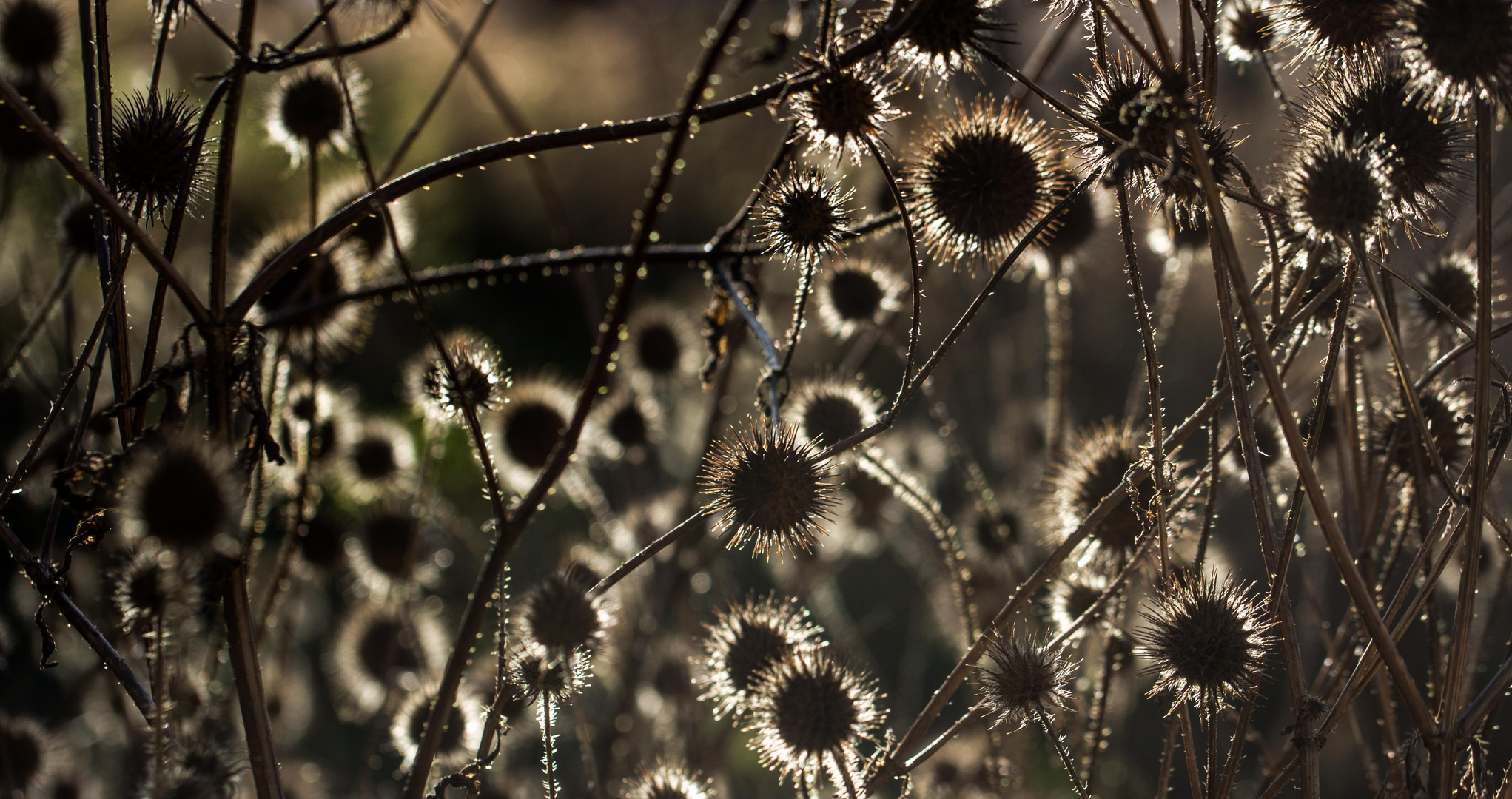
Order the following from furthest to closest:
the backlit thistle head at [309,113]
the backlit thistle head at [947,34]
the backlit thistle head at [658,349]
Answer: the backlit thistle head at [658,349]
the backlit thistle head at [309,113]
the backlit thistle head at [947,34]

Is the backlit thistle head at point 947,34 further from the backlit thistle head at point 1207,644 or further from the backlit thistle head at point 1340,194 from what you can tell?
the backlit thistle head at point 1207,644

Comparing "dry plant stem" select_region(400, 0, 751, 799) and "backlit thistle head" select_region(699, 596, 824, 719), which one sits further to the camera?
"backlit thistle head" select_region(699, 596, 824, 719)

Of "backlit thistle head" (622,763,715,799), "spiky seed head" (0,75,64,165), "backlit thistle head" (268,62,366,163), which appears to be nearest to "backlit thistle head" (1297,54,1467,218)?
"backlit thistle head" (622,763,715,799)

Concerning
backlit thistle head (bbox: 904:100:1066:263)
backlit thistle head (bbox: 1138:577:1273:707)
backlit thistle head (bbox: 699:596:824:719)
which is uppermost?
backlit thistle head (bbox: 904:100:1066:263)

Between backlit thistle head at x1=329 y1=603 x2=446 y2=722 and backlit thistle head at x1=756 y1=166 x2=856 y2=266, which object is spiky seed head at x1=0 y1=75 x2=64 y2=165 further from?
backlit thistle head at x1=756 y1=166 x2=856 y2=266

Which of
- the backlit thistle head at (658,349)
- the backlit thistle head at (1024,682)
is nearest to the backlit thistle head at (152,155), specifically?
the backlit thistle head at (1024,682)

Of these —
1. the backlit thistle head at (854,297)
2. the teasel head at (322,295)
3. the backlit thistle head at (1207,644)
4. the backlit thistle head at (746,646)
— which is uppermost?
the teasel head at (322,295)
